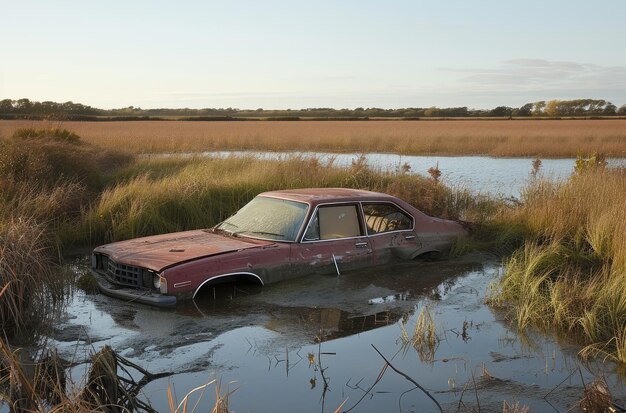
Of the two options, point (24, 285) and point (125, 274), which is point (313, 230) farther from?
point (24, 285)

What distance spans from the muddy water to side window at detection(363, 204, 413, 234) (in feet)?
3.02

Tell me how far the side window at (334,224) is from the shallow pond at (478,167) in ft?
27.0

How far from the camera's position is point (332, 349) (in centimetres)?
687

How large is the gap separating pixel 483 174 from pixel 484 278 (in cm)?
1477

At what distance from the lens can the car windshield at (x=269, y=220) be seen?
29.9 feet

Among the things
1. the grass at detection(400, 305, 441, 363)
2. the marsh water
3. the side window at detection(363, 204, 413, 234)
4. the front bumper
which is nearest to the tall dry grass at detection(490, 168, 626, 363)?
the marsh water

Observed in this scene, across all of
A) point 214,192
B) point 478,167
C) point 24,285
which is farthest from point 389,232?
point 478,167

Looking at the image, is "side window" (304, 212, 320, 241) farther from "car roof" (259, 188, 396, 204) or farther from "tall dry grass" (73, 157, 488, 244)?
"tall dry grass" (73, 157, 488, 244)

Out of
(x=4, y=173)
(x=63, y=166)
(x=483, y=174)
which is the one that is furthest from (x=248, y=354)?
(x=483, y=174)

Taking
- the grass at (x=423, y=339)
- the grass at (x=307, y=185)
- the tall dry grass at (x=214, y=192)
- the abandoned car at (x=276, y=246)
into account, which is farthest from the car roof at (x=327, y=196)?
the tall dry grass at (x=214, y=192)

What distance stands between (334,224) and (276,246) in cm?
103

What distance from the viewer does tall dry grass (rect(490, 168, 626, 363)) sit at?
7.67 m

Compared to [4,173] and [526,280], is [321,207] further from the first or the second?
[4,173]

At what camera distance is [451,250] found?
1095 cm
